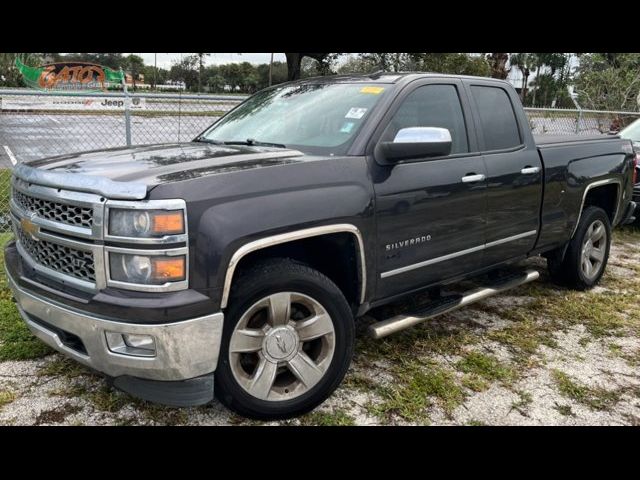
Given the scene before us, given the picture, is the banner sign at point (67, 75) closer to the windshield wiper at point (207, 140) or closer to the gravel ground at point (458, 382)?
the windshield wiper at point (207, 140)

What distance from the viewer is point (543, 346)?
13.2ft

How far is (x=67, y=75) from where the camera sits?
998 inches

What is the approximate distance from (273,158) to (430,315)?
150 cm

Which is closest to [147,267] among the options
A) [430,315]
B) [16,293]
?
[16,293]

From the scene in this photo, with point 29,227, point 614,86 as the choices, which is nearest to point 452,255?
point 29,227

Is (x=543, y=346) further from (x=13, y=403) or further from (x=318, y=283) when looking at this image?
(x=13, y=403)

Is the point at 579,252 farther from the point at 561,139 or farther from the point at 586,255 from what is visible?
the point at 561,139

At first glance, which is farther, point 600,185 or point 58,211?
point 600,185

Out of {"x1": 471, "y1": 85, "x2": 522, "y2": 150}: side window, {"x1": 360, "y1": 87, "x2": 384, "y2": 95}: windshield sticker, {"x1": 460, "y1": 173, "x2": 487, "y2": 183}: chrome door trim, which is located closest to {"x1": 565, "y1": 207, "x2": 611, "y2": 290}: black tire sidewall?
{"x1": 471, "y1": 85, "x2": 522, "y2": 150}: side window

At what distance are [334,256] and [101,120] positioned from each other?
905 centimetres

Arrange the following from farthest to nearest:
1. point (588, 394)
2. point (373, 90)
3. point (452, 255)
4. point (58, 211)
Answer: point (452, 255) → point (373, 90) → point (588, 394) → point (58, 211)

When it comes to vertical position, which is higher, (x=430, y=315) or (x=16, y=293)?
(x=16, y=293)

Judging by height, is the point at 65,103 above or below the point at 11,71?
below

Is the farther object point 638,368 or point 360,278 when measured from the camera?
point 638,368
